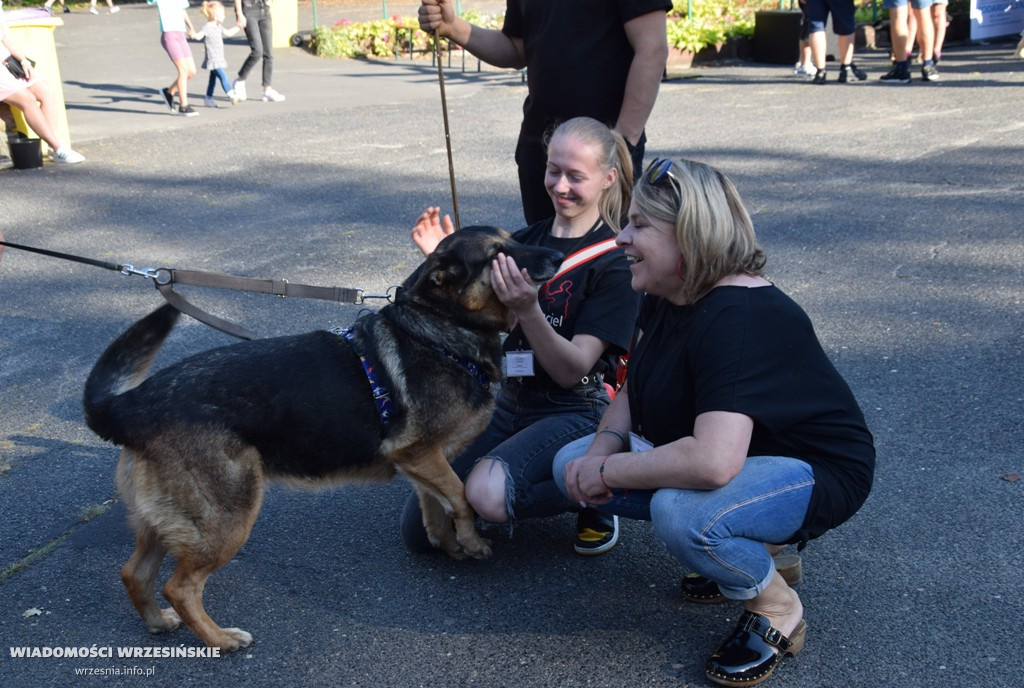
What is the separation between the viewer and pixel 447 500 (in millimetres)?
3648

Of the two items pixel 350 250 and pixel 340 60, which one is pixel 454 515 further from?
pixel 340 60

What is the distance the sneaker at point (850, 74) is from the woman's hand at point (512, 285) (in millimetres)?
12593

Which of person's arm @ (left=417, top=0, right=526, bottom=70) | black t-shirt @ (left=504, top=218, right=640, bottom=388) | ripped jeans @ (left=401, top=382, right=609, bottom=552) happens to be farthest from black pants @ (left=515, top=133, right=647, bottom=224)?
ripped jeans @ (left=401, top=382, right=609, bottom=552)

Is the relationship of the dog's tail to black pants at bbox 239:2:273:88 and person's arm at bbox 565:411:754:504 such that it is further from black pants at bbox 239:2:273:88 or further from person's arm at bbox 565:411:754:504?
black pants at bbox 239:2:273:88

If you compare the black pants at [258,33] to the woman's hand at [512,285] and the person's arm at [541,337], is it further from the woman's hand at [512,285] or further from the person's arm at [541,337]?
the woman's hand at [512,285]

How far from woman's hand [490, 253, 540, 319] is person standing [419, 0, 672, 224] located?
1286mm

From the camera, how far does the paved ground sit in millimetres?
3258

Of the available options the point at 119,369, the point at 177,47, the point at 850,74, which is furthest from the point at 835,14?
the point at 119,369

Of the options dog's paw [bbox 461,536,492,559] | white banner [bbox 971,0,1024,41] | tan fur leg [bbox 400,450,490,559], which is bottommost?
dog's paw [bbox 461,536,492,559]

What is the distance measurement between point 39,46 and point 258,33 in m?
4.90

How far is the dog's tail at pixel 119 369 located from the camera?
326 cm

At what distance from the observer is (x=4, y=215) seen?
30.0ft

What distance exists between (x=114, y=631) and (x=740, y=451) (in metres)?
2.27

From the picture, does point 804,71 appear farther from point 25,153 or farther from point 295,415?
point 295,415
